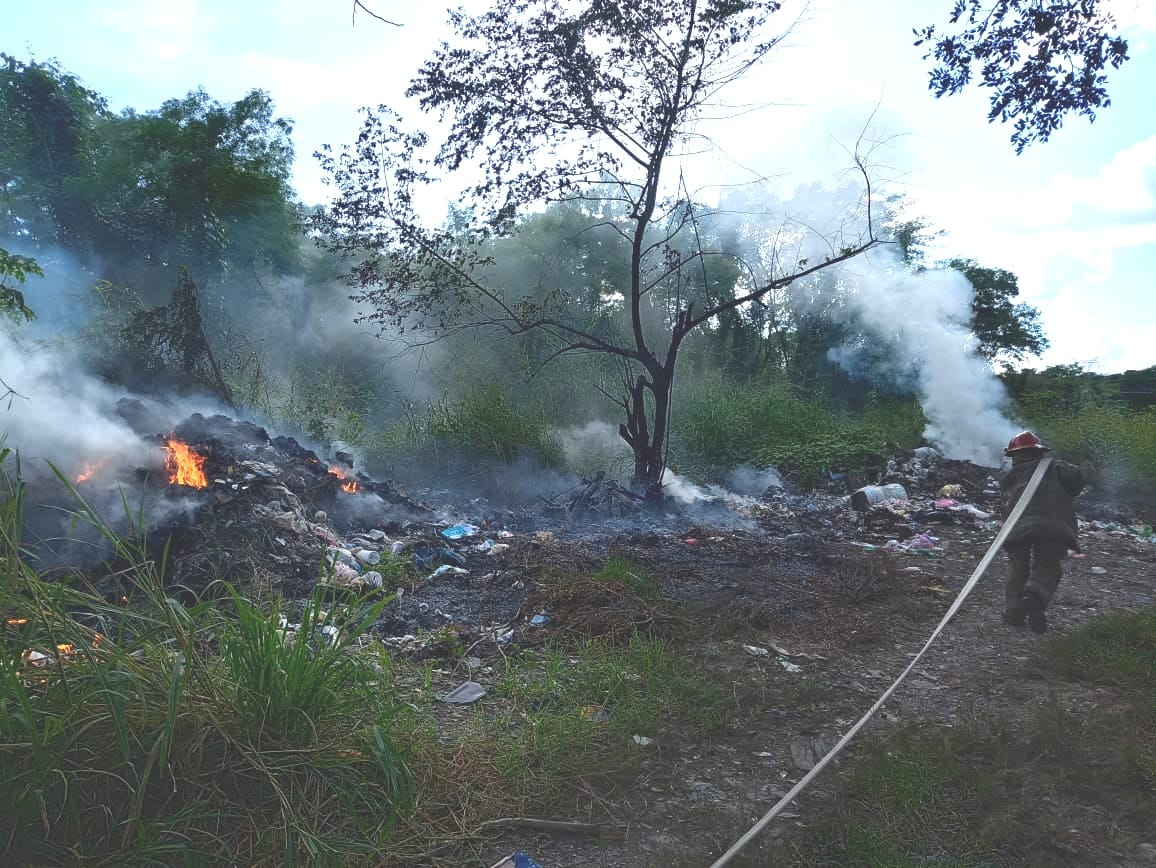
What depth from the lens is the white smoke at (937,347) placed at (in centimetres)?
1153

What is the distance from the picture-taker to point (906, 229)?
15.7 m

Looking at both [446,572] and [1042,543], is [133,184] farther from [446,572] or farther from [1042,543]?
[1042,543]

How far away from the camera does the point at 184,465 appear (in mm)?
5578

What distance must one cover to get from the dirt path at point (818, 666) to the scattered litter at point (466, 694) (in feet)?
2.93

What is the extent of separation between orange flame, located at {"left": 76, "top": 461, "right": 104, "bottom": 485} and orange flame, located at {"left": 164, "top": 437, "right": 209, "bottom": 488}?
0.44 m

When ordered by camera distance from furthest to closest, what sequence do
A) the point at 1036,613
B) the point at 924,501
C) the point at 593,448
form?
the point at 593,448, the point at 924,501, the point at 1036,613

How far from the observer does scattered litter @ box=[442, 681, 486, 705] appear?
3105mm

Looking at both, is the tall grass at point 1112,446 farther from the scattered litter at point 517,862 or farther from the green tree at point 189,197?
the green tree at point 189,197


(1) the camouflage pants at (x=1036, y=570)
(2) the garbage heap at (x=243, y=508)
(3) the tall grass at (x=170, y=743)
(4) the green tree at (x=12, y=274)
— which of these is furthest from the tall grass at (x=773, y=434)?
(3) the tall grass at (x=170, y=743)

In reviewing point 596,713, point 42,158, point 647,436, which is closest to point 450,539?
point 647,436

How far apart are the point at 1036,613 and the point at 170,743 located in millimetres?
4239

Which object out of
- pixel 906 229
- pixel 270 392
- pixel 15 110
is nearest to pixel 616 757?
pixel 270 392

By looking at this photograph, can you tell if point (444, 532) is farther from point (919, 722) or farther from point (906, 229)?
point (906, 229)

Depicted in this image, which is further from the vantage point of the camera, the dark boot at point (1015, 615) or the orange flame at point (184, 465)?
the orange flame at point (184, 465)
